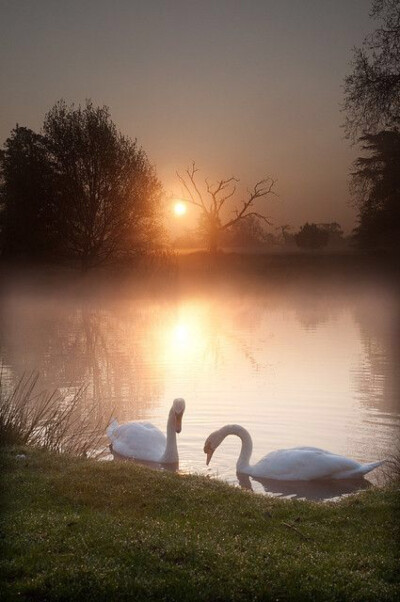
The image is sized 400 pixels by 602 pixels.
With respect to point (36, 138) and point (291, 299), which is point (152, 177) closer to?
point (36, 138)

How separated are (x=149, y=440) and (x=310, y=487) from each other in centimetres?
309

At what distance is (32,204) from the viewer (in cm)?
5253

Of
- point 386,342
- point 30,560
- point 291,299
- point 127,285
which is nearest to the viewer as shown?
point 30,560

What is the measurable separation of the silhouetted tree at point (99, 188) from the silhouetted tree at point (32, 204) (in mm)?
687

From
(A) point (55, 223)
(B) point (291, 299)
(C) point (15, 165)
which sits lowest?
(B) point (291, 299)

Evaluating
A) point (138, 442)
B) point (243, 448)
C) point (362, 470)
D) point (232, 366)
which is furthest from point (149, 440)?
point (232, 366)

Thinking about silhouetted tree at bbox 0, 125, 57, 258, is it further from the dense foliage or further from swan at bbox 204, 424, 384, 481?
swan at bbox 204, 424, 384, 481

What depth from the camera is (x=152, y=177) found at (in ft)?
174

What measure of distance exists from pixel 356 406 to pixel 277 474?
17.8 feet


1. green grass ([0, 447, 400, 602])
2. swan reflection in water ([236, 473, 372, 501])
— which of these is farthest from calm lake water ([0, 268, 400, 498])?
green grass ([0, 447, 400, 602])

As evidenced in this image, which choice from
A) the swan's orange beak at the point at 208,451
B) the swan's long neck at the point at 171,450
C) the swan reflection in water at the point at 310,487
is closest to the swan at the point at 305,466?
the swan reflection in water at the point at 310,487

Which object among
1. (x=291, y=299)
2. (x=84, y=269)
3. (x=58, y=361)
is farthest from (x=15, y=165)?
(x=58, y=361)

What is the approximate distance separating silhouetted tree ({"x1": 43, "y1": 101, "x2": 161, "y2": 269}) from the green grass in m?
43.8

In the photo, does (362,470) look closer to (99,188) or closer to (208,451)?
(208,451)
